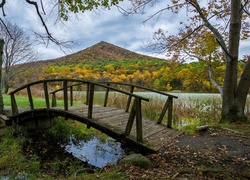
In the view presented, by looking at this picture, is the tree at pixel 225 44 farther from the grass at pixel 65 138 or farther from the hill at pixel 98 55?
the hill at pixel 98 55

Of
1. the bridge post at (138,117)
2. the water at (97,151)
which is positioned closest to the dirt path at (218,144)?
the bridge post at (138,117)

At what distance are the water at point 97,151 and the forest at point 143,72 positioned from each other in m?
4.44

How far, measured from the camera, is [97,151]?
5953mm

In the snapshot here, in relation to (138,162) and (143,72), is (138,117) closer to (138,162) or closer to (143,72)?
(138,162)

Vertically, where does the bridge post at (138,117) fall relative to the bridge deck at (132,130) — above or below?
above

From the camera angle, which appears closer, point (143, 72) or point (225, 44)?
point (225, 44)

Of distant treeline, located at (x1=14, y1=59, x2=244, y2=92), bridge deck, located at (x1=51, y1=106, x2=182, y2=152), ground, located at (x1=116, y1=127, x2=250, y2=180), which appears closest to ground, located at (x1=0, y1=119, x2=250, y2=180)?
ground, located at (x1=116, y1=127, x2=250, y2=180)

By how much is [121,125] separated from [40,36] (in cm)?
413

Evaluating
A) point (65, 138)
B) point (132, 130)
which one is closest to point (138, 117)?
point (132, 130)

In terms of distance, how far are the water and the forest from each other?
14.6 ft

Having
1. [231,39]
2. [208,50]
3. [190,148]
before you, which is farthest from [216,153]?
[208,50]

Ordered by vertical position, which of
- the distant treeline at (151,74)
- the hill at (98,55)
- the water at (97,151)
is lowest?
the water at (97,151)

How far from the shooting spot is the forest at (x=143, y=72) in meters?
9.36

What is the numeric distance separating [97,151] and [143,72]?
1791 centimetres
